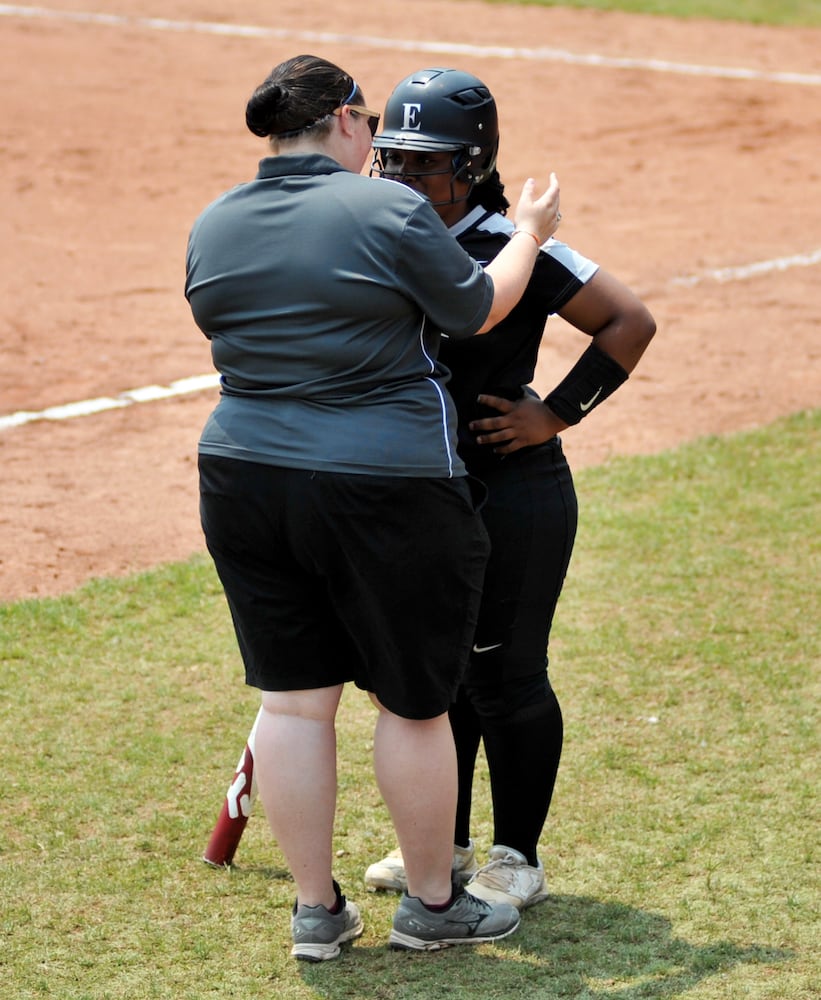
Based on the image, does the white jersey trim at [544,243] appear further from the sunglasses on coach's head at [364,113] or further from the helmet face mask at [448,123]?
the sunglasses on coach's head at [364,113]

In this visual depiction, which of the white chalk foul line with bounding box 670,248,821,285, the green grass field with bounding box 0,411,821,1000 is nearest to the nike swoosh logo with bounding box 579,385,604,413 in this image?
the green grass field with bounding box 0,411,821,1000

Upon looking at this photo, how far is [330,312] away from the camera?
2.78 m

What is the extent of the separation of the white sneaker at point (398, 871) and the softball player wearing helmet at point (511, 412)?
13cm

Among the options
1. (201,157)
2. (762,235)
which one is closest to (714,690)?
(762,235)

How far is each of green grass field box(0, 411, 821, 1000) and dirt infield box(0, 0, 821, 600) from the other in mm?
929

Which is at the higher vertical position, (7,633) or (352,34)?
(352,34)

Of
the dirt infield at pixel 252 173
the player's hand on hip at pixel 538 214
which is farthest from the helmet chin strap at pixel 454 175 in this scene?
the dirt infield at pixel 252 173

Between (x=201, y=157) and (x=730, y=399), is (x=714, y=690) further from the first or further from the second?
(x=201, y=157)

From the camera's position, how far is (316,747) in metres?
3.08

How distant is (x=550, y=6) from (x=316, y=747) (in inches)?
676

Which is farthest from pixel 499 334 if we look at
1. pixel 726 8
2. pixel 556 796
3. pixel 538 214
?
pixel 726 8

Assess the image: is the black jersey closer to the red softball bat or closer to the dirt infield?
the red softball bat

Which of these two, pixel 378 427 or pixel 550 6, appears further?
pixel 550 6

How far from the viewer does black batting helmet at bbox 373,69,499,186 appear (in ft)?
10.3
